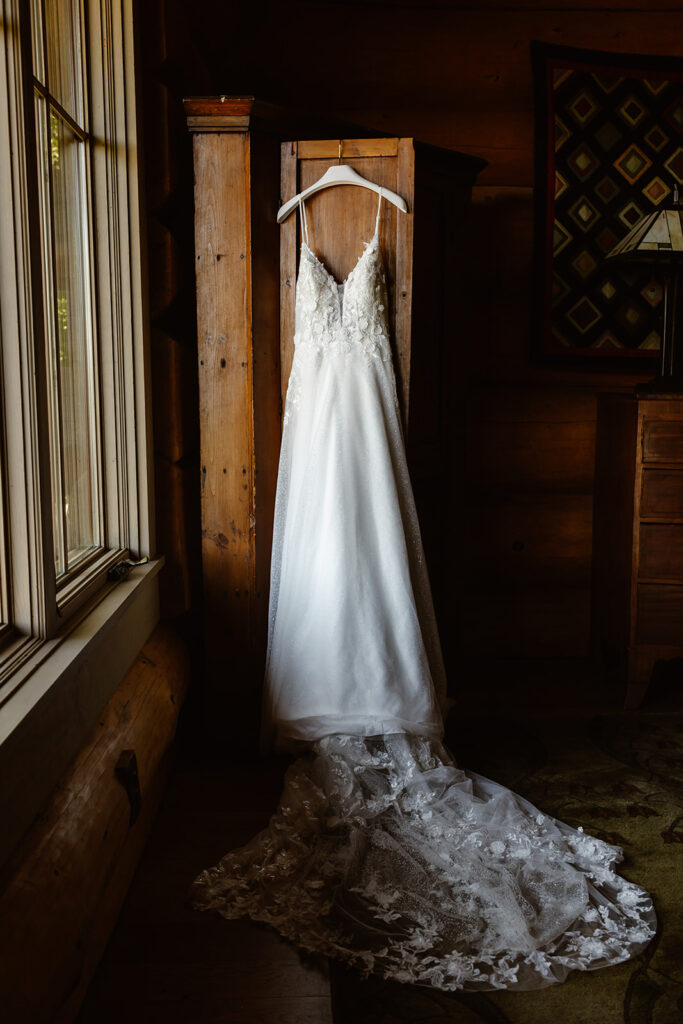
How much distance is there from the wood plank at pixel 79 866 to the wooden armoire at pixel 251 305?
455mm

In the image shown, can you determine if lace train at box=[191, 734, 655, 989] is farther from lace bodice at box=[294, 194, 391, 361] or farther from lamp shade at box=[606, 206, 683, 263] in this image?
lamp shade at box=[606, 206, 683, 263]

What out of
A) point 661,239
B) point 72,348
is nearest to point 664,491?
point 661,239

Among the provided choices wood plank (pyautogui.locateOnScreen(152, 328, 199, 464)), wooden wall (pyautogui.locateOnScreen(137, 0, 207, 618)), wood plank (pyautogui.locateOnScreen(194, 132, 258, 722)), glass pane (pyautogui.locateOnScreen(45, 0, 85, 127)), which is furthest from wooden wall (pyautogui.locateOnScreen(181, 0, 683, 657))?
glass pane (pyautogui.locateOnScreen(45, 0, 85, 127))

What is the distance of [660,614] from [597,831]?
100 centimetres

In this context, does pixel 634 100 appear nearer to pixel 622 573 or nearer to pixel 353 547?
pixel 622 573

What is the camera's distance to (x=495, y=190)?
10.7ft

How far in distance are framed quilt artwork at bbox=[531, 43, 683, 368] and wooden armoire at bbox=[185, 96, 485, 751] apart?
0.83 m

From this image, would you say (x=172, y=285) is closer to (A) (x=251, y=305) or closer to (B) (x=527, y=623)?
(A) (x=251, y=305)

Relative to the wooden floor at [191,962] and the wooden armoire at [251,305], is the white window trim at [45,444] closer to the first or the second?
the wooden armoire at [251,305]

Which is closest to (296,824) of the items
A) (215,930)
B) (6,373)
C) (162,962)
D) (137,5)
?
(215,930)

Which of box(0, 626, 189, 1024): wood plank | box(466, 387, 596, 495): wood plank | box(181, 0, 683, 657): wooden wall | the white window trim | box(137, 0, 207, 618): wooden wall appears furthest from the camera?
box(466, 387, 596, 495): wood plank

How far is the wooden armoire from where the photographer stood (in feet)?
7.70

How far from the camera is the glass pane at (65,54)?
1708 mm

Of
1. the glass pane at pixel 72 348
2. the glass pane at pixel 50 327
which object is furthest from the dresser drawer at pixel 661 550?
the glass pane at pixel 50 327
